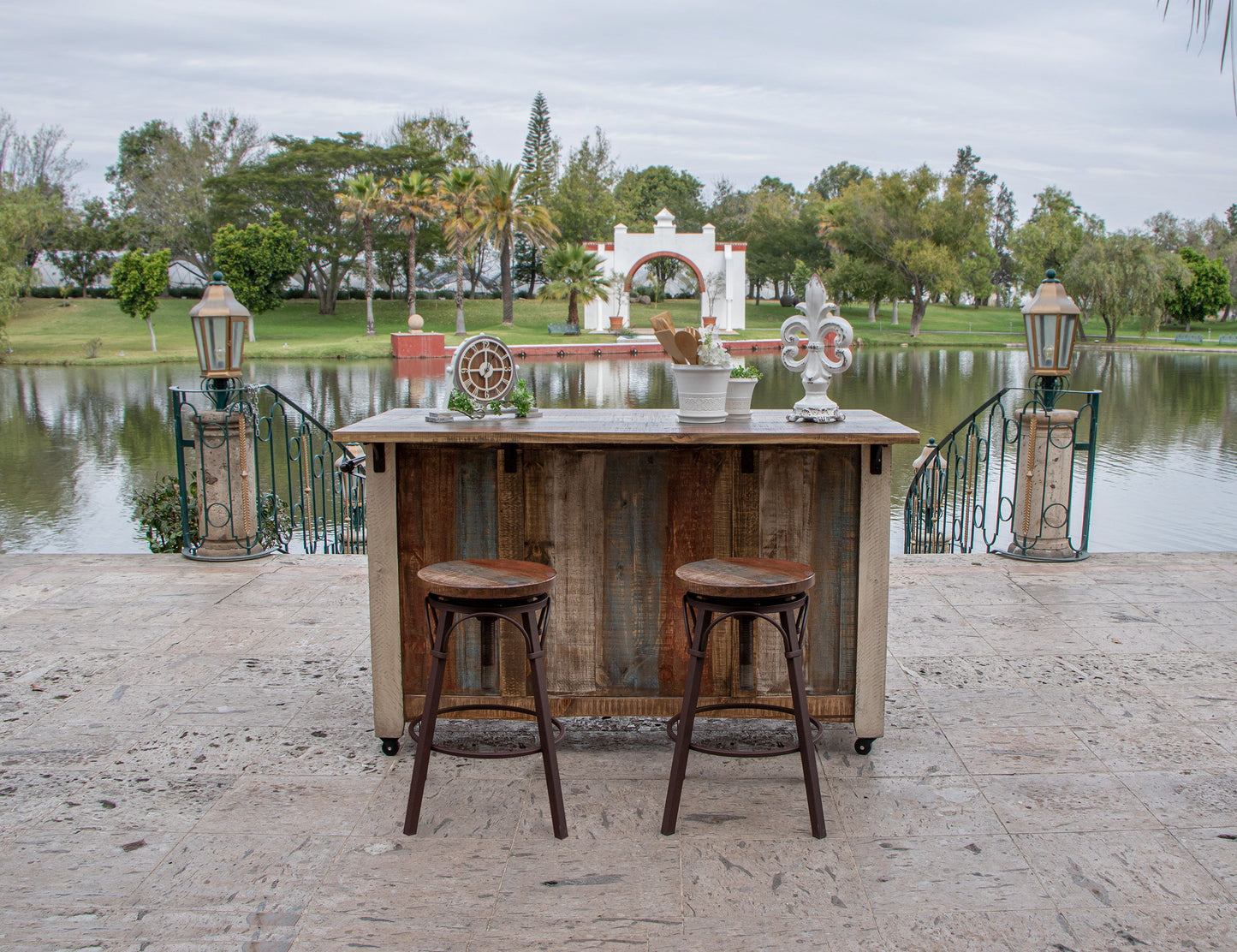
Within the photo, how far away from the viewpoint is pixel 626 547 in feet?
9.67

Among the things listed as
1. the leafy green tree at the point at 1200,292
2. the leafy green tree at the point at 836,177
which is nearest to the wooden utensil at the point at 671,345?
the leafy green tree at the point at 1200,292

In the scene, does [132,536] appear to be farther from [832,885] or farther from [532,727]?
[832,885]

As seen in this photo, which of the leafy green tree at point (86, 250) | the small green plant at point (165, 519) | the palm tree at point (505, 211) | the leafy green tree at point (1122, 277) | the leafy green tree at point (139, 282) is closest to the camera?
the small green plant at point (165, 519)

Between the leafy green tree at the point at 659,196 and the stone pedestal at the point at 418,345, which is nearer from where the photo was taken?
the stone pedestal at the point at 418,345

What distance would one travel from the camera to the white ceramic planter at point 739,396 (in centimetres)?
303

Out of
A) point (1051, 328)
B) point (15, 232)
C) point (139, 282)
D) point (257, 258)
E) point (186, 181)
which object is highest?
point (186, 181)

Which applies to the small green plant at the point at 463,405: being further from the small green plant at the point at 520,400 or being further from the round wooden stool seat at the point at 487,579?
the round wooden stool seat at the point at 487,579

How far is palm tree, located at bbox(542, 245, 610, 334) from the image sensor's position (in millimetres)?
38219

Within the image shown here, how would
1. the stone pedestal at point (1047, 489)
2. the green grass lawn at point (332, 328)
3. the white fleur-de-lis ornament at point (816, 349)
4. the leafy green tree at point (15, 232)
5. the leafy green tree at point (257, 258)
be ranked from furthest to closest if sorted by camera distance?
1. the leafy green tree at point (257, 258)
2. the green grass lawn at point (332, 328)
3. the leafy green tree at point (15, 232)
4. the stone pedestal at point (1047, 489)
5. the white fleur-de-lis ornament at point (816, 349)

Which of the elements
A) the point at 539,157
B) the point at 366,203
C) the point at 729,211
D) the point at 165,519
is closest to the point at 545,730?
the point at 165,519

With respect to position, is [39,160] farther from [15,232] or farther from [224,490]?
[224,490]

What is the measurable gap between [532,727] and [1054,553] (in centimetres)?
360

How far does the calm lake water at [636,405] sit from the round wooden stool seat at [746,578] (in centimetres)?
507

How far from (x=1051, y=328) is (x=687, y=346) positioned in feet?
11.5
